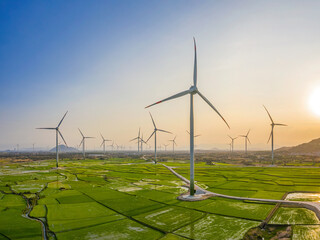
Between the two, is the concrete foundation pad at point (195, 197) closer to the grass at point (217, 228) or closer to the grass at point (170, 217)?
the grass at point (170, 217)

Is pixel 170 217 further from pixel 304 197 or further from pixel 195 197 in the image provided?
pixel 304 197

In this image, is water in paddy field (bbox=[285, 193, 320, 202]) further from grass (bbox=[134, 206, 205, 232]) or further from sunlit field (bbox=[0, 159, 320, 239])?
grass (bbox=[134, 206, 205, 232])

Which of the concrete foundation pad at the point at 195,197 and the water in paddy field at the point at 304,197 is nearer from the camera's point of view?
the water in paddy field at the point at 304,197

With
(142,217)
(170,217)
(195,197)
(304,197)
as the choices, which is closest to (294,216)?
(304,197)

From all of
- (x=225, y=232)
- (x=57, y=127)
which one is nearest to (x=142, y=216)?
(x=225, y=232)

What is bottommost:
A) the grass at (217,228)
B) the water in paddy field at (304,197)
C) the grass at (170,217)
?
the water in paddy field at (304,197)

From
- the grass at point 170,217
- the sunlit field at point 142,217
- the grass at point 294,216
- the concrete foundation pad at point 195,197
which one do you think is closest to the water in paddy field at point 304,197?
the sunlit field at point 142,217

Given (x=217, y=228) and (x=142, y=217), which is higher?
(x=217, y=228)

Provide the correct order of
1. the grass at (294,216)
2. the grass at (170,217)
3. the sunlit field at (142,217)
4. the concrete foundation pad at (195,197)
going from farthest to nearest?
the concrete foundation pad at (195,197)
the grass at (294,216)
the grass at (170,217)
the sunlit field at (142,217)

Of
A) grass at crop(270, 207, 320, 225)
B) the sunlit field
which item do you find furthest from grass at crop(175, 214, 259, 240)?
grass at crop(270, 207, 320, 225)
